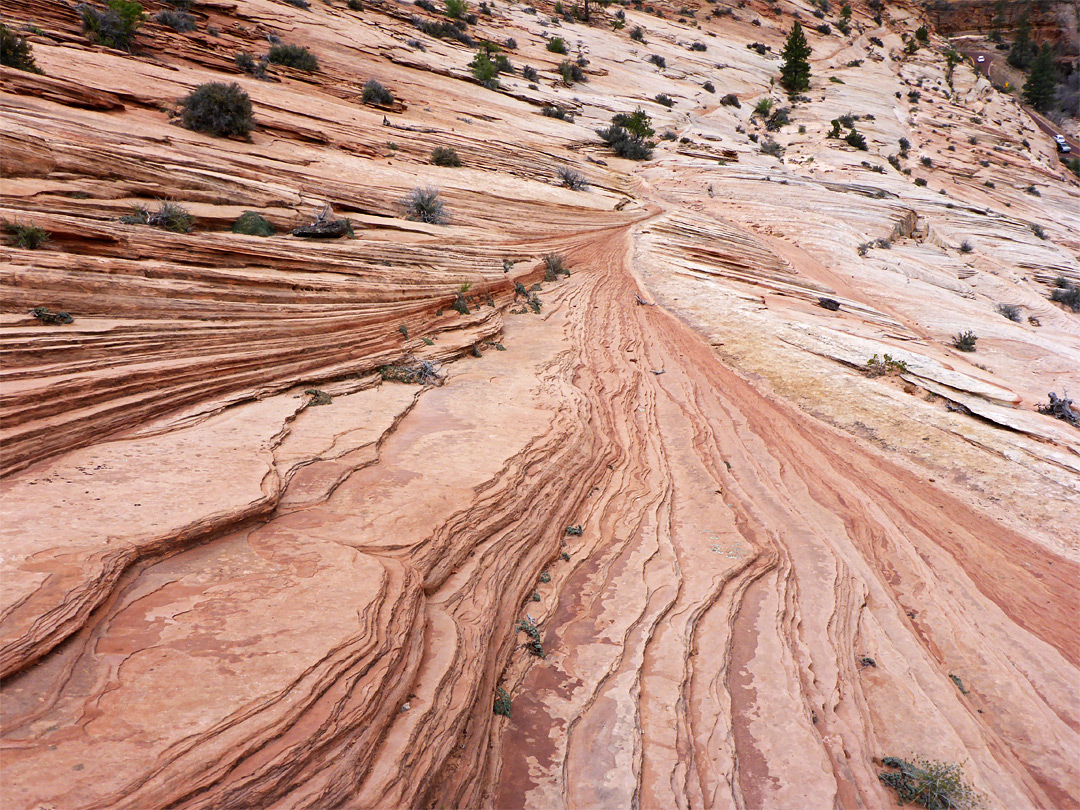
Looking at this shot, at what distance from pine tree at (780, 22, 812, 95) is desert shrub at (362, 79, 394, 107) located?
123ft

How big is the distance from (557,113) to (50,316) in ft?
94.0

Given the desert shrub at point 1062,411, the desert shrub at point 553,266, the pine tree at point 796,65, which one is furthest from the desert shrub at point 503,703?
the pine tree at point 796,65

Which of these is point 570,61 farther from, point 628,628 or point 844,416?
point 628,628

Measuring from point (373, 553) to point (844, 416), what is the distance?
1004 centimetres

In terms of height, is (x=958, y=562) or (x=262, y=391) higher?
(x=262, y=391)

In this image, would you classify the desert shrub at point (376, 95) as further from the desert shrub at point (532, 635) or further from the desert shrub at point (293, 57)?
the desert shrub at point (532, 635)

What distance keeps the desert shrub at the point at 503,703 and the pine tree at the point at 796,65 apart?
174ft

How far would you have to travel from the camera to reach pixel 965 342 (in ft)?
50.4

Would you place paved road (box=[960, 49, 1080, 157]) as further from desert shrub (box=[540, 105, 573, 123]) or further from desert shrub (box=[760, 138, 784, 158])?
desert shrub (box=[540, 105, 573, 123])

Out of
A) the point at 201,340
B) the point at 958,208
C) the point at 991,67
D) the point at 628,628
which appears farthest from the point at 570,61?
the point at 991,67

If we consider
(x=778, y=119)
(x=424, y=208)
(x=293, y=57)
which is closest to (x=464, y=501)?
(x=424, y=208)

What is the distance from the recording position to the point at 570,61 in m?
38.8

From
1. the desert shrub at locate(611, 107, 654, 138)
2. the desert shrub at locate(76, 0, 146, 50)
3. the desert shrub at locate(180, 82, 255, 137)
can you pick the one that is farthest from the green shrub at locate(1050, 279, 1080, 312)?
the desert shrub at locate(76, 0, 146, 50)

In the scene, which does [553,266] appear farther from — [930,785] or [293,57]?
[293,57]
